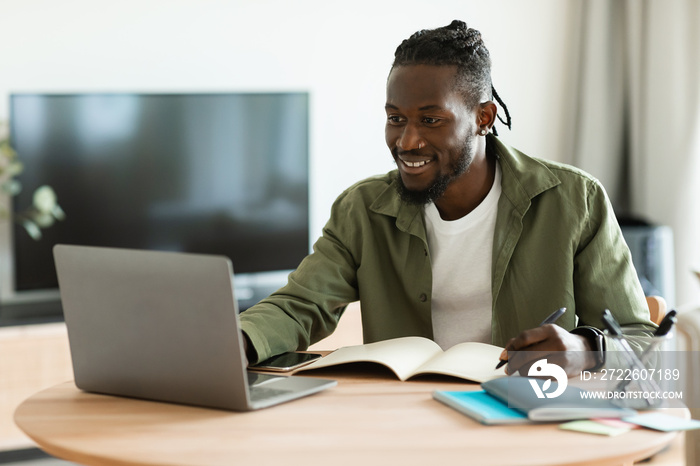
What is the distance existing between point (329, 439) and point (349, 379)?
291 millimetres

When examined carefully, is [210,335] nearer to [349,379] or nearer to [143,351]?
[143,351]

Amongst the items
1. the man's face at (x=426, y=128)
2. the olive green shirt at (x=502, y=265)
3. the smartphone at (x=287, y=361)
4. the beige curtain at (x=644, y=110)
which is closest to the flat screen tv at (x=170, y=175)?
the beige curtain at (x=644, y=110)

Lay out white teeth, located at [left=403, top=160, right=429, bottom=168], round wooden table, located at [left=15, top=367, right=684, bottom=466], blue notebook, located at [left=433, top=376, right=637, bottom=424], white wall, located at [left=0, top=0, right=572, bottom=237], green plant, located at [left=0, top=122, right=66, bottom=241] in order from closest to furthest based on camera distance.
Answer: round wooden table, located at [left=15, top=367, right=684, bottom=466] → blue notebook, located at [left=433, top=376, right=637, bottom=424] → white teeth, located at [left=403, top=160, right=429, bottom=168] → green plant, located at [left=0, top=122, right=66, bottom=241] → white wall, located at [left=0, top=0, right=572, bottom=237]

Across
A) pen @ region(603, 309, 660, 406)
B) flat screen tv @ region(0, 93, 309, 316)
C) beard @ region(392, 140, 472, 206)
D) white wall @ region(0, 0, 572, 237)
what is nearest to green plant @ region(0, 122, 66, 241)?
flat screen tv @ region(0, 93, 309, 316)

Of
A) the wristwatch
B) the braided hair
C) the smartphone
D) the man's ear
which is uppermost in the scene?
the braided hair

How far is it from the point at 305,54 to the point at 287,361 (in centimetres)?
251

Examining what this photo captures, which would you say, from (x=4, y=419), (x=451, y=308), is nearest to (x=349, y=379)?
(x=451, y=308)

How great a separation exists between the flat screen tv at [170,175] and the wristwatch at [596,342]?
89.1 inches

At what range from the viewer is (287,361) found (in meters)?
1.33

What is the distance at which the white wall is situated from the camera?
322 centimetres

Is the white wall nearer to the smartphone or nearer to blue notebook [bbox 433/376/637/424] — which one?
the smartphone

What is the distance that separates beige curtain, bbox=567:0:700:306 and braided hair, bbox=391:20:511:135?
2.20m

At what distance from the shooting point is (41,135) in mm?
3160

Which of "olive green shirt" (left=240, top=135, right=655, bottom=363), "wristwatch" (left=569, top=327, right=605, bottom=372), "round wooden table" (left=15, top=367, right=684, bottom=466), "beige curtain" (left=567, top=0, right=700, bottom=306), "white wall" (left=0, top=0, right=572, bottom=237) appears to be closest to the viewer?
"round wooden table" (left=15, top=367, right=684, bottom=466)
